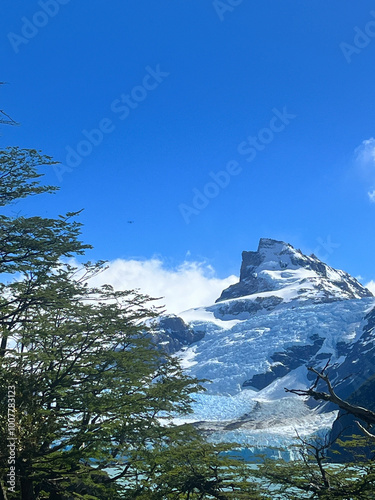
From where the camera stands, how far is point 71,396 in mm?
12359

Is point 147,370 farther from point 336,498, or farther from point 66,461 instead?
point 336,498

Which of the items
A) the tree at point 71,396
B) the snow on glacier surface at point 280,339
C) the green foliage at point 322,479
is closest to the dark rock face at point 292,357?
the snow on glacier surface at point 280,339

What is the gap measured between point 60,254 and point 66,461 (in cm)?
594

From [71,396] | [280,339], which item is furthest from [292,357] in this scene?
[71,396]

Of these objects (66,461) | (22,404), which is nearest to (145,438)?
(66,461)

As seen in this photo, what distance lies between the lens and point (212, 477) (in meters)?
9.43

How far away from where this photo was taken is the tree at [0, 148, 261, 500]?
10344 mm

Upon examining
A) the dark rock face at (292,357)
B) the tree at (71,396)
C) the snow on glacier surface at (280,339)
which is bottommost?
the tree at (71,396)

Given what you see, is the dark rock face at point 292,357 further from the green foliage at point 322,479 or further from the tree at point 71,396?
the green foliage at point 322,479

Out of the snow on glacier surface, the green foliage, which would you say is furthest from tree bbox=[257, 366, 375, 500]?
the snow on glacier surface

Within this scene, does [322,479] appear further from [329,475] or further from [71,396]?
[71,396]

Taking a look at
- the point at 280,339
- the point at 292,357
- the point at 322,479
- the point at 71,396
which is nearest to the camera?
the point at 322,479

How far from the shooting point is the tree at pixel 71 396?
33.9ft

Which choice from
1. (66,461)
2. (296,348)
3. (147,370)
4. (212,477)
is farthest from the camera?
(296,348)
